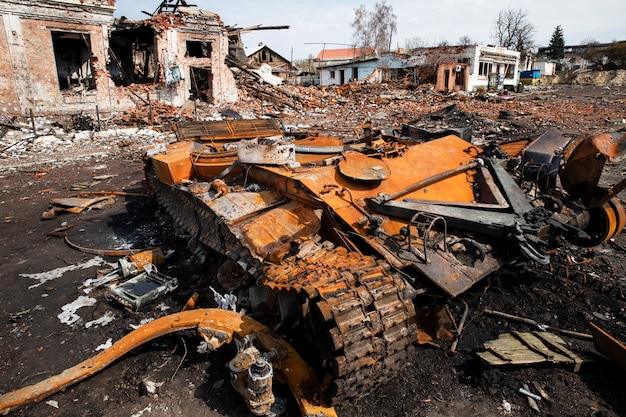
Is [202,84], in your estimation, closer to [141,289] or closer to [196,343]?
[141,289]

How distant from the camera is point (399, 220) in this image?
3.93 metres

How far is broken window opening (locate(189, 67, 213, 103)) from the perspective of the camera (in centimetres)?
2186

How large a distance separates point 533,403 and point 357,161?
281 cm

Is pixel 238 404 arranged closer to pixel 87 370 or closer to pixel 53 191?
pixel 87 370

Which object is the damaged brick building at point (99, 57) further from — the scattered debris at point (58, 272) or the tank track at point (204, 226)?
the scattered debris at point (58, 272)

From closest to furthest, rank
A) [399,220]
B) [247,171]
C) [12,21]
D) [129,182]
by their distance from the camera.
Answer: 1. [399,220]
2. [247,171]
3. [129,182]
4. [12,21]

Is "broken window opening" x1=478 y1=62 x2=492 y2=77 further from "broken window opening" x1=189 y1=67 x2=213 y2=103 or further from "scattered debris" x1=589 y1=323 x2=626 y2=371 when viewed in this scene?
"scattered debris" x1=589 y1=323 x2=626 y2=371

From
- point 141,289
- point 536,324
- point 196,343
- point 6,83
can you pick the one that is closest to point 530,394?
point 536,324

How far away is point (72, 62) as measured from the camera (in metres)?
21.1

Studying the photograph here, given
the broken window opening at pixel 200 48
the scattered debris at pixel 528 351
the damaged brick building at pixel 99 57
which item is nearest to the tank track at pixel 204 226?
the scattered debris at pixel 528 351

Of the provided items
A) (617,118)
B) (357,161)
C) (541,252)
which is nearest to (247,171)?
(357,161)

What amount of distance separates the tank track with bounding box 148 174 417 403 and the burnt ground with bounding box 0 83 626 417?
53cm

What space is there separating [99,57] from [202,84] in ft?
20.7

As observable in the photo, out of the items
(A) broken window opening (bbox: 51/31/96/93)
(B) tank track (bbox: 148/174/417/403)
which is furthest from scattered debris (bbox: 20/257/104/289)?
(A) broken window opening (bbox: 51/31/96/93)
